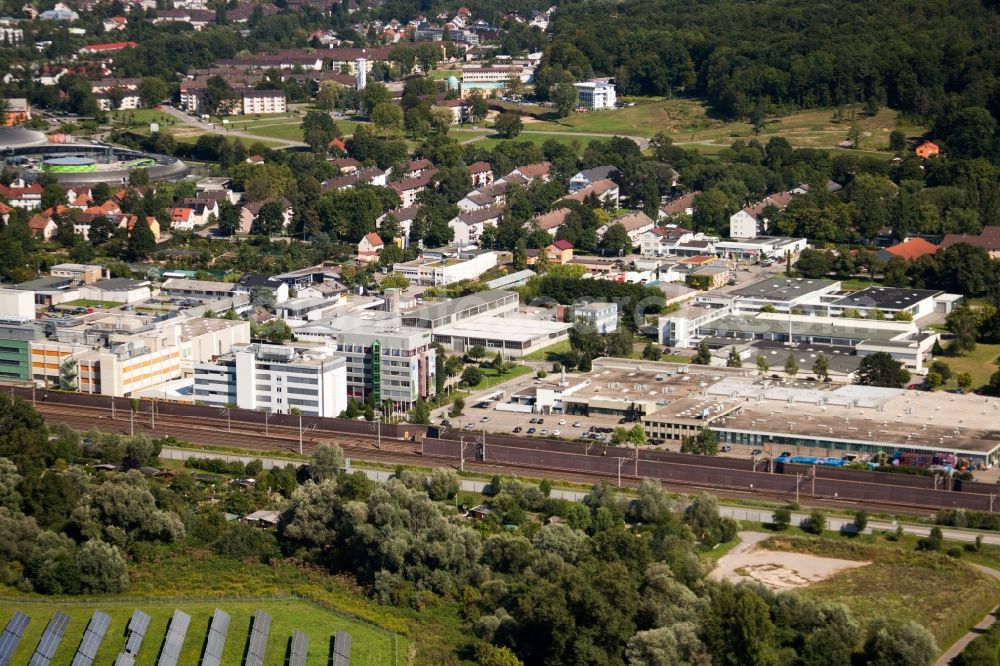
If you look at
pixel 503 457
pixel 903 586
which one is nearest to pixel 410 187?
pixel 503 457

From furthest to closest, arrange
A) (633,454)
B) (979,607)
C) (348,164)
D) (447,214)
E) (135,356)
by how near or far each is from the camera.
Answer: (348,164) → (447,214) → (135,356) → (633,454) → (979,607)

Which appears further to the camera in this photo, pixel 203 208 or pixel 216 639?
pixel 203 208

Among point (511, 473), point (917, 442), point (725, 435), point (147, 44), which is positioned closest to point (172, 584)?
point (511, 473)

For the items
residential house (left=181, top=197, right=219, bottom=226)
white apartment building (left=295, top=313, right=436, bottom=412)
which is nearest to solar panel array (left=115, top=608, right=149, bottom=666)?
white apartment building (left=295, top=313, right=436, bottom=412)

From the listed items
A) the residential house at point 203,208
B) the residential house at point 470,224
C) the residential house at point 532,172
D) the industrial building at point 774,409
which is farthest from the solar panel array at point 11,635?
the residential house at point 532,172

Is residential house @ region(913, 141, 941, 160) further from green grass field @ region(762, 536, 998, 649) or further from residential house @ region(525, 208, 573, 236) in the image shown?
green grass field @ region(762, 536, 998, 649)

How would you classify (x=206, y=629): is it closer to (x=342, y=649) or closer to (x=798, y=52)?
(x=342, y=649)

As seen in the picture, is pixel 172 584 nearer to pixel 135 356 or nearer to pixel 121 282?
pixel 135 356
